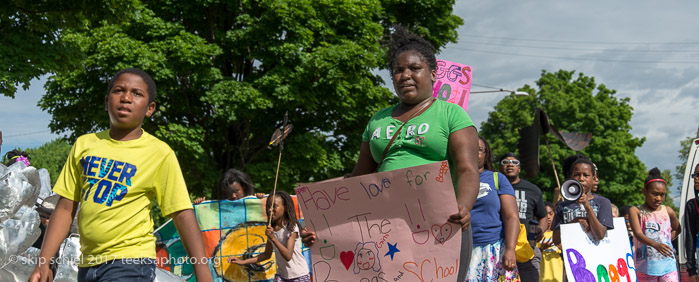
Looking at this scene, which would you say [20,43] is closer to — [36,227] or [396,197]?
[36,227]

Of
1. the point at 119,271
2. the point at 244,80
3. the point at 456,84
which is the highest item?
the point at 244,80

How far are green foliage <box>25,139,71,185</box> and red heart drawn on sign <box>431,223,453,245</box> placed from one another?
55.8 metres

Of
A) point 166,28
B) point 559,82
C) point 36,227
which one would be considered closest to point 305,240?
point 36,227

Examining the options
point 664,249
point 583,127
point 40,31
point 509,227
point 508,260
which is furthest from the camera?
point 583,127

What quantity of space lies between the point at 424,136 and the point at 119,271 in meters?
1.45

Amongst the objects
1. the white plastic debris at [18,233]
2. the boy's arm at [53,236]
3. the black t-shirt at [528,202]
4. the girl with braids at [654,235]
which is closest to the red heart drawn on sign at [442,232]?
the boy's arm at [53,236]

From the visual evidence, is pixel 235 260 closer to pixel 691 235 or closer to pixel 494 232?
pixel 494 232

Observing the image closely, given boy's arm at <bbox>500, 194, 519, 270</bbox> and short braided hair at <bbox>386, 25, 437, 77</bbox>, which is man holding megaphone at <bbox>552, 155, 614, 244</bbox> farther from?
short braided hair at <bbox>386, 25, 437, 77</bbox>

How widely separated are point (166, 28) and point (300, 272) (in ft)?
36.8

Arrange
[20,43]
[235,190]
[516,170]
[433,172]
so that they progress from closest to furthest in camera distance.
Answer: [433,172] → [516,170] → [235,190] → [20,43]

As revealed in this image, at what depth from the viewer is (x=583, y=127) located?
37781mm

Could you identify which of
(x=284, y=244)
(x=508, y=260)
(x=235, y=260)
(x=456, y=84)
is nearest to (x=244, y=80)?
(x=456, y=84)

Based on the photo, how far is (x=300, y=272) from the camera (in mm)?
6695

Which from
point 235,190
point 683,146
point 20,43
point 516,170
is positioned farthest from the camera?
point 683,146
